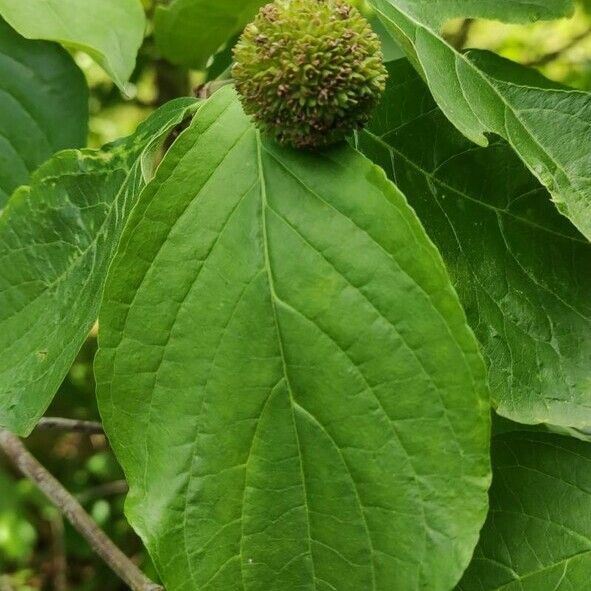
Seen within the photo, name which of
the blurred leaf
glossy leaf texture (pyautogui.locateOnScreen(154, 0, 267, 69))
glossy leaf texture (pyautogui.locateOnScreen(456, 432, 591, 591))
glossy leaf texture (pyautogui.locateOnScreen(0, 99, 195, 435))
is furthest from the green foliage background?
glossy leaf texture (pyautogui.locateOnScreen(456, 432, 591, 591))

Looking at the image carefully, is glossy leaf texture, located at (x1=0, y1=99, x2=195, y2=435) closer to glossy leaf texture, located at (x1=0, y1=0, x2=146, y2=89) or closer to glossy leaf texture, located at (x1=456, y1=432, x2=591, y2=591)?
glossy leaf texture, located at (x1=0, y1=0, x2=146, y2=89)

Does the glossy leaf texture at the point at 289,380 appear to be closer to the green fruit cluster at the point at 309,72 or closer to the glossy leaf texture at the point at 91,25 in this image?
the green fruit cluster at the point at 309,72

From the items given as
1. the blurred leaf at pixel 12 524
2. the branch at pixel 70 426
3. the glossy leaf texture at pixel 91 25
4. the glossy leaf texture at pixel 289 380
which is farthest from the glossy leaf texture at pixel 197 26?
the blurred leaf at pixel 12 524

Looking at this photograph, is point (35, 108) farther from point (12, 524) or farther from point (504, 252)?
point (12, 524)

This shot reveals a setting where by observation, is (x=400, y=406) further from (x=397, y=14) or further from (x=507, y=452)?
(x=397, y=14)

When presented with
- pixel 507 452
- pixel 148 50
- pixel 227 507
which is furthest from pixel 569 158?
pixel 148 50
